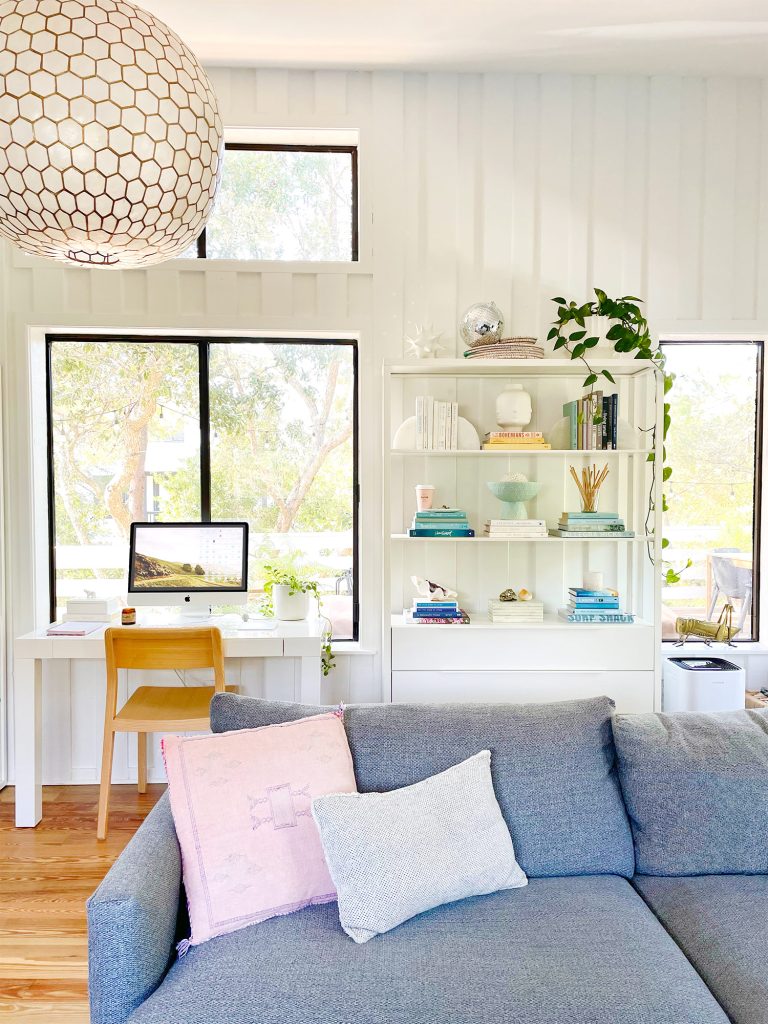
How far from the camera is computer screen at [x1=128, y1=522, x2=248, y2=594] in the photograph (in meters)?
3.25

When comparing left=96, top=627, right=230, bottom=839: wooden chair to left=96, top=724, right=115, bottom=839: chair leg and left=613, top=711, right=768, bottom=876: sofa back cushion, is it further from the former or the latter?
left=613, top=711, right=768, bottom=876: sofa back cushion

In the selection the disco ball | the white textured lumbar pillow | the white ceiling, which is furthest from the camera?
the disco ball

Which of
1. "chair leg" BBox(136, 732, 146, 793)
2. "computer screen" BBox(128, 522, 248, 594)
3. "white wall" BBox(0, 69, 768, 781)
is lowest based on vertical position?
"chair leg" BBox(136, 732, 146, 793)

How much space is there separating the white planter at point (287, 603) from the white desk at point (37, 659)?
0.80 ft

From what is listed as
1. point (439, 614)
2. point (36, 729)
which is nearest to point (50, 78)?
point (439, 614)

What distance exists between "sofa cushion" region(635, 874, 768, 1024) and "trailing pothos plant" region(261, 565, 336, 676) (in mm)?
1776

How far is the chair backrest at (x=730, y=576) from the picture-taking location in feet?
11.6

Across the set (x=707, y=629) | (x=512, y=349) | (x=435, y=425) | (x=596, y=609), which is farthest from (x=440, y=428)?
(x=707, y=629)

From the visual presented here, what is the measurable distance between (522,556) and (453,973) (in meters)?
2.20

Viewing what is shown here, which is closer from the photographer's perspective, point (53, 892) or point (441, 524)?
point (53, 892)

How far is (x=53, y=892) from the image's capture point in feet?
8.07

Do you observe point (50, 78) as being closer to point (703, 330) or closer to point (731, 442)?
point (703, 330)

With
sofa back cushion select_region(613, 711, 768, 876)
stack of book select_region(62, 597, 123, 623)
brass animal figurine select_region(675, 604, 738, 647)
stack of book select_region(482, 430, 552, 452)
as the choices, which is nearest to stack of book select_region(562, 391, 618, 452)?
stack of book select_region(482, 430, 552, 452)

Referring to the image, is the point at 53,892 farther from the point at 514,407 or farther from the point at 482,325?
the point at 482,325
